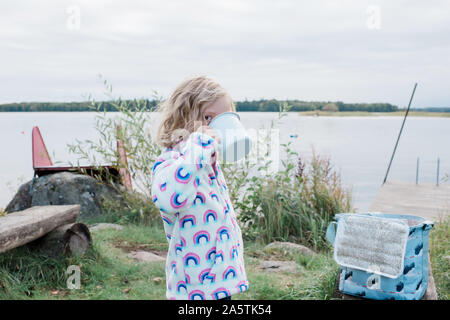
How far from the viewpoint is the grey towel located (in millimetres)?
2533

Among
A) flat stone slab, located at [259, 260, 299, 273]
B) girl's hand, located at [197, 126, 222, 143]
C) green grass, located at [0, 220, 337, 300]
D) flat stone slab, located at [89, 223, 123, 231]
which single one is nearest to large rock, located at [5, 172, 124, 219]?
flat stone slab, located at [89, 223, 123, 231]

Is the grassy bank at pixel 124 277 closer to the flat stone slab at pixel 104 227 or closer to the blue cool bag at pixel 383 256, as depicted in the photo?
the blue cool bag at pixel 383 256

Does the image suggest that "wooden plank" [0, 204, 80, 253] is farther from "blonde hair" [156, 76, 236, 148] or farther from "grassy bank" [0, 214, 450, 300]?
"blonde hair" [156, 76, 236, 148]

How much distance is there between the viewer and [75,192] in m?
6.48

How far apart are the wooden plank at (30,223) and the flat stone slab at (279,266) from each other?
179 cm

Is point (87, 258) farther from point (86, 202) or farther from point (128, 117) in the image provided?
point (86, 202)

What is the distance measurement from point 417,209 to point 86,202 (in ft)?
17.3

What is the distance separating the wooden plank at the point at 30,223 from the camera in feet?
9.77

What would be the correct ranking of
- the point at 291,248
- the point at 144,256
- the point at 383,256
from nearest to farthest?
the point at 383,256 → the point at 144,256 → the point at 291,248

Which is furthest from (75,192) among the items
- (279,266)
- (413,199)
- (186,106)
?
(413,199)

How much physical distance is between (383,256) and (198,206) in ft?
4.53

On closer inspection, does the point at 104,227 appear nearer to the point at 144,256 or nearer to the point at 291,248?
the point at 144,256
